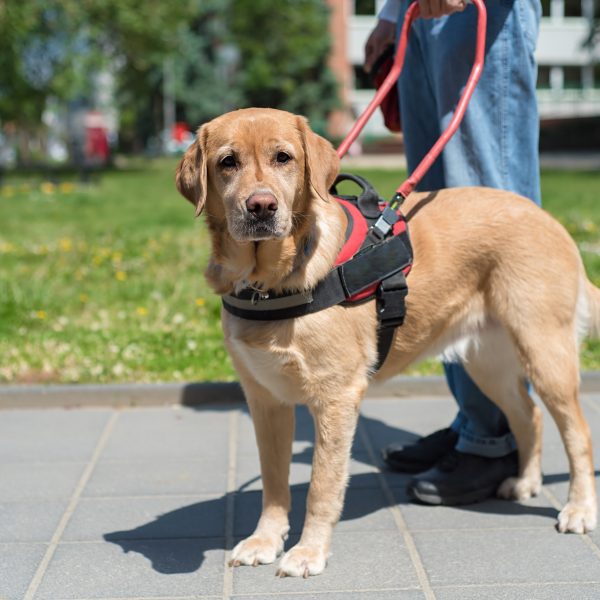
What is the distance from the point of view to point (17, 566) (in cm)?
346

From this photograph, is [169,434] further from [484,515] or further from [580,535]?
[580,535]

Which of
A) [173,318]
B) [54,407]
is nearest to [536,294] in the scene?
[54,407]

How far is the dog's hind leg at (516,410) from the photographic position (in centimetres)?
407

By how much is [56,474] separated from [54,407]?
1216 mm

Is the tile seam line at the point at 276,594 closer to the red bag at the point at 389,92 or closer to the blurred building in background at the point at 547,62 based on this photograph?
the red bag at the point at 389,92

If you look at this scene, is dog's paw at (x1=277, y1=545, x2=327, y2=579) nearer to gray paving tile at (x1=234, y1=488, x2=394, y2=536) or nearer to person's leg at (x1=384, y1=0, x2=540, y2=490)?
gray paving tile at (x1=234, y1=488, x2=394, y2=536)

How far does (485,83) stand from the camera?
418 cm

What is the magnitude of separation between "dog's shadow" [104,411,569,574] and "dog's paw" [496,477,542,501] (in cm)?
5

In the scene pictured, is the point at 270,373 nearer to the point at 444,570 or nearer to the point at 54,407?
the point at 444,570

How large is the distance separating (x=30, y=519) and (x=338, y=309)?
1.68m

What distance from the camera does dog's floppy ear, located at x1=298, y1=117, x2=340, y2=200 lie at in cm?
329

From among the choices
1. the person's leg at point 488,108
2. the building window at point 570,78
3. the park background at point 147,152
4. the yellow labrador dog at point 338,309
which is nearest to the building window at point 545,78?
the park background at point 147,152

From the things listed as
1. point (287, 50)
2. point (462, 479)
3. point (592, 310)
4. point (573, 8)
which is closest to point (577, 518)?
point (462, 479)

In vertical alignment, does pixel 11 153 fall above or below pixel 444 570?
below
